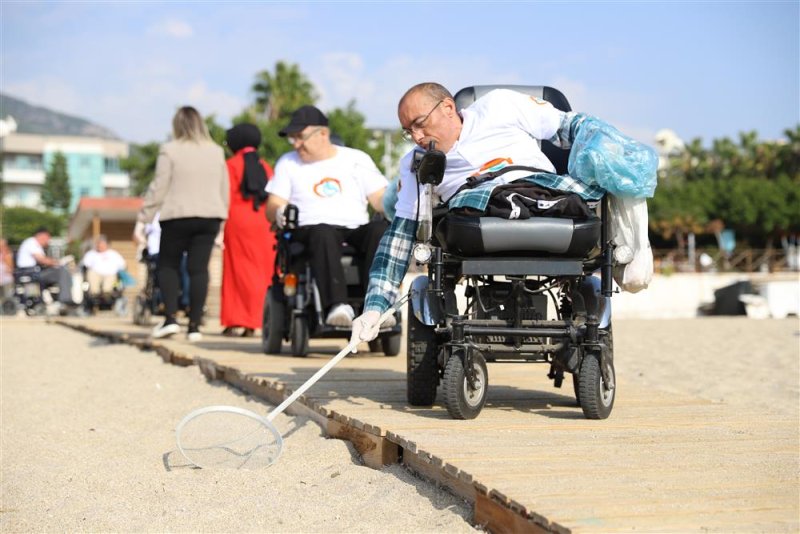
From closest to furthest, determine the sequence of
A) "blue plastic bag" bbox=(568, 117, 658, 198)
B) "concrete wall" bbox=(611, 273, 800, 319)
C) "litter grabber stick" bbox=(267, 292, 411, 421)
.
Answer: "blue plastic bag" bbox=(568, 117, 658, 198), "litter grabber stick" bbox=(267, 292, 411, 421), "concrete wall" bbox=(611, 273, 800, 319)

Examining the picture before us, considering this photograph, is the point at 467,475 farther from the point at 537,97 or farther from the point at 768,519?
the point at 537,97

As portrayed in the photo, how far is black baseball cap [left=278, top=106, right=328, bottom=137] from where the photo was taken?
7.93 metres

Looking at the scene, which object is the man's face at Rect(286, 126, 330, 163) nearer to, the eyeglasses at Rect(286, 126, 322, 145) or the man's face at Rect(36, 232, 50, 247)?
the eyeglasses at Rect(286, 126, 322, 145)

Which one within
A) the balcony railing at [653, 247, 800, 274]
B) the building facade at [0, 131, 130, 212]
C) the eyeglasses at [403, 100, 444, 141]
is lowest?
the eyeglasses at [403, 100, 444, 141]

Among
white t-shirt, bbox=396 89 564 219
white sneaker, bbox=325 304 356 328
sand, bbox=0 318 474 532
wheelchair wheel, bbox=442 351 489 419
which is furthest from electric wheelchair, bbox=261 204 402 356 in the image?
wheelchair wheel, bbox=442 351 489 419

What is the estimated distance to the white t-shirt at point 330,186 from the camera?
25.6 ft

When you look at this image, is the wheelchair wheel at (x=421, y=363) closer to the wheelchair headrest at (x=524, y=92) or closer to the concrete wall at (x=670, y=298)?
the wheelchair headrest at (x=524, y=92)

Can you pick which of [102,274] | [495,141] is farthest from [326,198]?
[102,274]

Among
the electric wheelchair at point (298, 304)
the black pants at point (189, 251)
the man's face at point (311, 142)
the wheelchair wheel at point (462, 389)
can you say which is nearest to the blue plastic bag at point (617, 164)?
the wheelchair wheel at point (462, 389)

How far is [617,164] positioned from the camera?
4.55 m

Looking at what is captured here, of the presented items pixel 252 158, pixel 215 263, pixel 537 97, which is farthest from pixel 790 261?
pixel 537 97

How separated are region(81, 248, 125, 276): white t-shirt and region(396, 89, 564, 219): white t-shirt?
17.5 m

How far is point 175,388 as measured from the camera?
7.43m

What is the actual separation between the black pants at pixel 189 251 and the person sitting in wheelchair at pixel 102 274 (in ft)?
40.4
